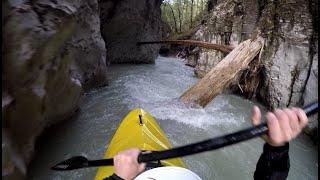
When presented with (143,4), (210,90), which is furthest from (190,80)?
(143,4)

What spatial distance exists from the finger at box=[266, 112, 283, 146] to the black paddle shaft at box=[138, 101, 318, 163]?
21 mm

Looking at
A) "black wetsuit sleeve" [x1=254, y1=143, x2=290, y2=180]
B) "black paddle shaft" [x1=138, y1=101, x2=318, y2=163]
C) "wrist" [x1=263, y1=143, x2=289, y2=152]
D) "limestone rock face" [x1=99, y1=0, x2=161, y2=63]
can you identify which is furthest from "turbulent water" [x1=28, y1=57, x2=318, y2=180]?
"limestone rock face" [x1=99, y1=0, x2=161, y2=63]

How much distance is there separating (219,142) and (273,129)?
209 millimetres

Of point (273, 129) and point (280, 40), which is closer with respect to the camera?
point (273, 129)

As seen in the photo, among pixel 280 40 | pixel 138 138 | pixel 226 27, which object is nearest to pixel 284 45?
pixel 280 40

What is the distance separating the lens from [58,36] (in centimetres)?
229

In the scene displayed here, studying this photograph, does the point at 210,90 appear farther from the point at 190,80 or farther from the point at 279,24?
the point at 190,80

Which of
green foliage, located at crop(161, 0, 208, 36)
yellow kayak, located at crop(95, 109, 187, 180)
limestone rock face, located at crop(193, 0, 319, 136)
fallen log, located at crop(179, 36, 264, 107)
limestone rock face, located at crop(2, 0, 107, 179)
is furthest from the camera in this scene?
green foliage, located at crop(161, 0, 208, 36)

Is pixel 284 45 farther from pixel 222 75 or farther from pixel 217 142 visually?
pixel 217 142

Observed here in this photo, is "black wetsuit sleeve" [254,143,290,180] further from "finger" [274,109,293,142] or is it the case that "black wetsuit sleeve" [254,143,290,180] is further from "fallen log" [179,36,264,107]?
"fallen log" [179,36,264,107]

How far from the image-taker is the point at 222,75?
17.1ft

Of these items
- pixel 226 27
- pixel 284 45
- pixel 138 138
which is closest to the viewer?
pixel 138 138

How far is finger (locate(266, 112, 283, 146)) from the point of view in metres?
0.97

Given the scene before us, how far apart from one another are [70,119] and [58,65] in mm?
1615
